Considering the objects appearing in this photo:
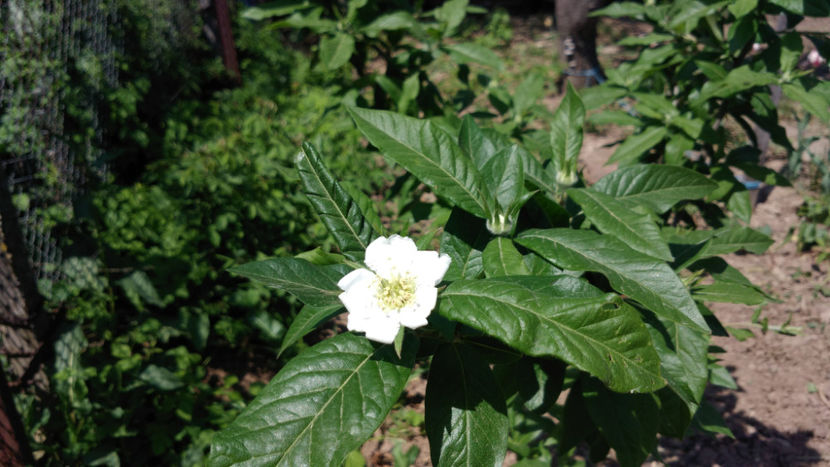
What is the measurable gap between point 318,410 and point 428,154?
0.55m

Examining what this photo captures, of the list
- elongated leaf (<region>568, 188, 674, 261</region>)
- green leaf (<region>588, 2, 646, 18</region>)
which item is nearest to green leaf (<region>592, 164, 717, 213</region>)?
elongated leaf (<region>568, 188, 674, 261</region>)

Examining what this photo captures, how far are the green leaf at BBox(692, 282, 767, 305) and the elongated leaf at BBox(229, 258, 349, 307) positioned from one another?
3.03 feet

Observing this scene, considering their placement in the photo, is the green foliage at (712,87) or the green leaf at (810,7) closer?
the green leaf at (810,7)

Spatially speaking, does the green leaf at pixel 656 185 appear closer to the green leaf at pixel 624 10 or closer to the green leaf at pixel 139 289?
the green leaf at pixel 624 10

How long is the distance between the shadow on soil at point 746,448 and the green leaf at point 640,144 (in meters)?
1.53

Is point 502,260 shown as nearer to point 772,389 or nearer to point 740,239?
point 740,239

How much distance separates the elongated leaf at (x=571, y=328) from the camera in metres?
0.85

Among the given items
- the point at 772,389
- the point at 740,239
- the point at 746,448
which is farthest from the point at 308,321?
the point at 772,389

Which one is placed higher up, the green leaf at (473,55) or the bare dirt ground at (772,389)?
the green leaf at (473,55)

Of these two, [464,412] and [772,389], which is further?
[772,389]

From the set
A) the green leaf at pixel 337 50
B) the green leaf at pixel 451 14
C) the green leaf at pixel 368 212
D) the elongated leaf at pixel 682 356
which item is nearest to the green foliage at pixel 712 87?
the green leaf at pixel 451 14

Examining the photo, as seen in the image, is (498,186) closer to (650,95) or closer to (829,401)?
(650,95)

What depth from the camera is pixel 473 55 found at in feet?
8.52

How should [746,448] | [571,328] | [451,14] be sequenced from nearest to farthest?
[571,328] < [451,14] < [746,448]
